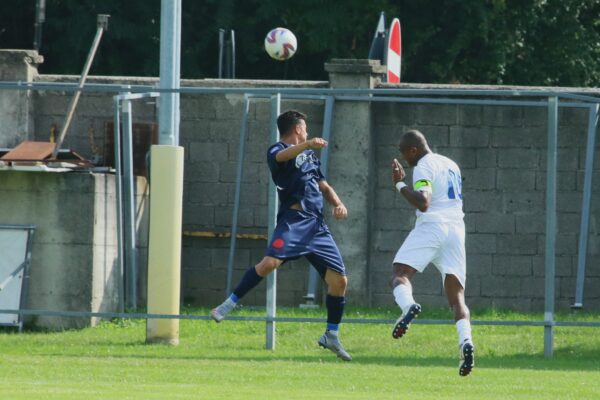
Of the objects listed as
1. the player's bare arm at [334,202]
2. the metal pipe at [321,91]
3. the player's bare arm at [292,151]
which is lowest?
the player's bare arm at [334,202]

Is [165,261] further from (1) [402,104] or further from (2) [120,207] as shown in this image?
(1) [402,104]

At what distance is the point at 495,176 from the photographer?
1697 centimetres

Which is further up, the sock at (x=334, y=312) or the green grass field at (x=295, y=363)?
the sock at (x=334, y=312)

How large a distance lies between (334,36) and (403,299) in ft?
50.0

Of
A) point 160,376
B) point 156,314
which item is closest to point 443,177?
point 160,376

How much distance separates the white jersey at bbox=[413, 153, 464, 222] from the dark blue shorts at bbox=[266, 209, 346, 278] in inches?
50.8

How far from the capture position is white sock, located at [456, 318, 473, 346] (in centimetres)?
1139

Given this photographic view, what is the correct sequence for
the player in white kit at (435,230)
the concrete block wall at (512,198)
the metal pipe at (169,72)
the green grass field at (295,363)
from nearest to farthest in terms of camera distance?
1. the green grass field at (295,363)
2. the player in white kit at (435,230)
3. the metal pipe at (169,72)
4. the concrete block wall at (512,198)

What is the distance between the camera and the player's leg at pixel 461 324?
36.6ft

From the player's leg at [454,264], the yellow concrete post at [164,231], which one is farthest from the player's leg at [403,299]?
the yellow concrete post at [164,231]

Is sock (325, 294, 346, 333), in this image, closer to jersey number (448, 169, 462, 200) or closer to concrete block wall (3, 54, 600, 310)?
jersey number (448, 169, 462, 200)

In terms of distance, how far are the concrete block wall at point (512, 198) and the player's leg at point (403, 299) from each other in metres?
5.10

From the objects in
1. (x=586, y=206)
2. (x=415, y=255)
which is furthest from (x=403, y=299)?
(x=586, y=206)

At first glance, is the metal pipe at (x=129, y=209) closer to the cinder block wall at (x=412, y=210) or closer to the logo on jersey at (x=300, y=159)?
the cinder block wall at (x=412, y=210)
